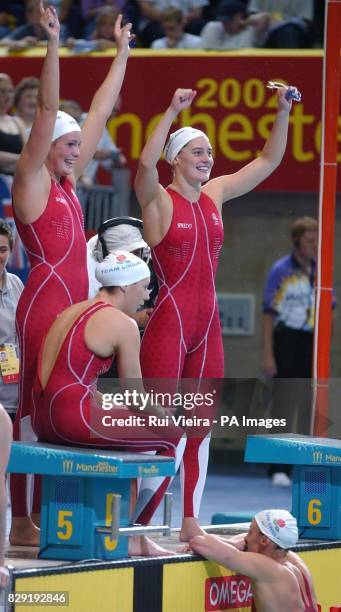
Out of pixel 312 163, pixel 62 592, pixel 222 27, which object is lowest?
pixel 62 592

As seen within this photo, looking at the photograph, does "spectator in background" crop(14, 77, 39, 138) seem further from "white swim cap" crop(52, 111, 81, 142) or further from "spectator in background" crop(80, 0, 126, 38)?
"white swim cap" crop(52, 111, 81, 142)

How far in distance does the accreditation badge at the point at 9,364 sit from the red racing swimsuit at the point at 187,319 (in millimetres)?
662

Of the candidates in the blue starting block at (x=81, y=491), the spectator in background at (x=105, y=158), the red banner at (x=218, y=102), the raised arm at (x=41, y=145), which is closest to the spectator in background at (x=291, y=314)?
the red banner at (x=218, y=102)

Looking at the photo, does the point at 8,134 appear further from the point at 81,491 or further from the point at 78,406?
the point at 81,491

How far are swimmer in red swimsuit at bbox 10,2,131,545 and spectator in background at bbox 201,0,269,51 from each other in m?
5.36

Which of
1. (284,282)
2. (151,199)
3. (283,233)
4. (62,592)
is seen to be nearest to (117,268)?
(151,199)

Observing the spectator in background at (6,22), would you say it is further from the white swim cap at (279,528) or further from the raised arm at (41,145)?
the white swim cap at (279,528)

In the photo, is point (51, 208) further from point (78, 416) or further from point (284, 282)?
point (284, 282)

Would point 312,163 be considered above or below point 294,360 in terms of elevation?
above

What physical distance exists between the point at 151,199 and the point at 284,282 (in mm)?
4601

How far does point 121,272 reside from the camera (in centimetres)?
561

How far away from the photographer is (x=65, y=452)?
5457 millimetres

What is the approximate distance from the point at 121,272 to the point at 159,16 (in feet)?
20.7

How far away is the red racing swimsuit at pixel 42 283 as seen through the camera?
593 cm
